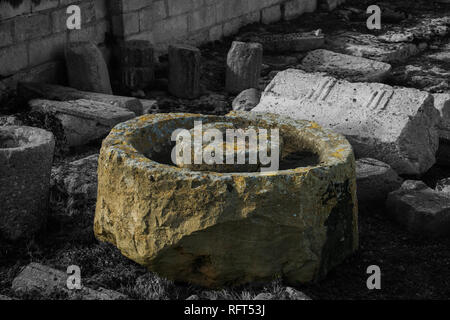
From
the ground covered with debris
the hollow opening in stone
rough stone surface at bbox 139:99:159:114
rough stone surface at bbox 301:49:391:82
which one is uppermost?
the hollow opening in stone

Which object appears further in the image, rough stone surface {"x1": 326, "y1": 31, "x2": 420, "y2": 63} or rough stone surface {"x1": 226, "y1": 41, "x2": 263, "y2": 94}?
rough stone surface {"x1": 326, "y1": 31, "x2": 420, "y2": 63}

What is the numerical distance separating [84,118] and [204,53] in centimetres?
333

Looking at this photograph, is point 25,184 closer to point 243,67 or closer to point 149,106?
point 149,106

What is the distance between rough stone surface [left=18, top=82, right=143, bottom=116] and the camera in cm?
650

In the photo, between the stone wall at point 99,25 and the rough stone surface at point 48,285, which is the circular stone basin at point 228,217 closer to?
the rough stone surface at point 48,285

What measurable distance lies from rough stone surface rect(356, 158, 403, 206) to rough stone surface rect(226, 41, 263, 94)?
9.46ft

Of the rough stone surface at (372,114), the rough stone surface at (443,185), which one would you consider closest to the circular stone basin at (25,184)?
the rough stone surface at (372,114)

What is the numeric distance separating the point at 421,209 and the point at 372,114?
1.20 metres

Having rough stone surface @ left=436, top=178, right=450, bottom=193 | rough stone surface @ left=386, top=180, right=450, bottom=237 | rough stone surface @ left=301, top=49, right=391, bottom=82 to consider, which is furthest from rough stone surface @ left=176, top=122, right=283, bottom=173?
rough stone surface @ left=301, top=49, right=391, bottom=82

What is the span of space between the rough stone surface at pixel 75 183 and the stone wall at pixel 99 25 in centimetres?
196

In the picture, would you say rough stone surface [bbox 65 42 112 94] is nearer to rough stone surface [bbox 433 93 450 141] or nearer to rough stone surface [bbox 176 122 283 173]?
rough stone surface [bbox 176 122 283 173]

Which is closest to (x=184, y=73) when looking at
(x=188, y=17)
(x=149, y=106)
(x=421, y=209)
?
(x=149, y=106)

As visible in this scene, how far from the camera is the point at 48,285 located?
3.77 m

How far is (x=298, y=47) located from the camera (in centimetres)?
929
